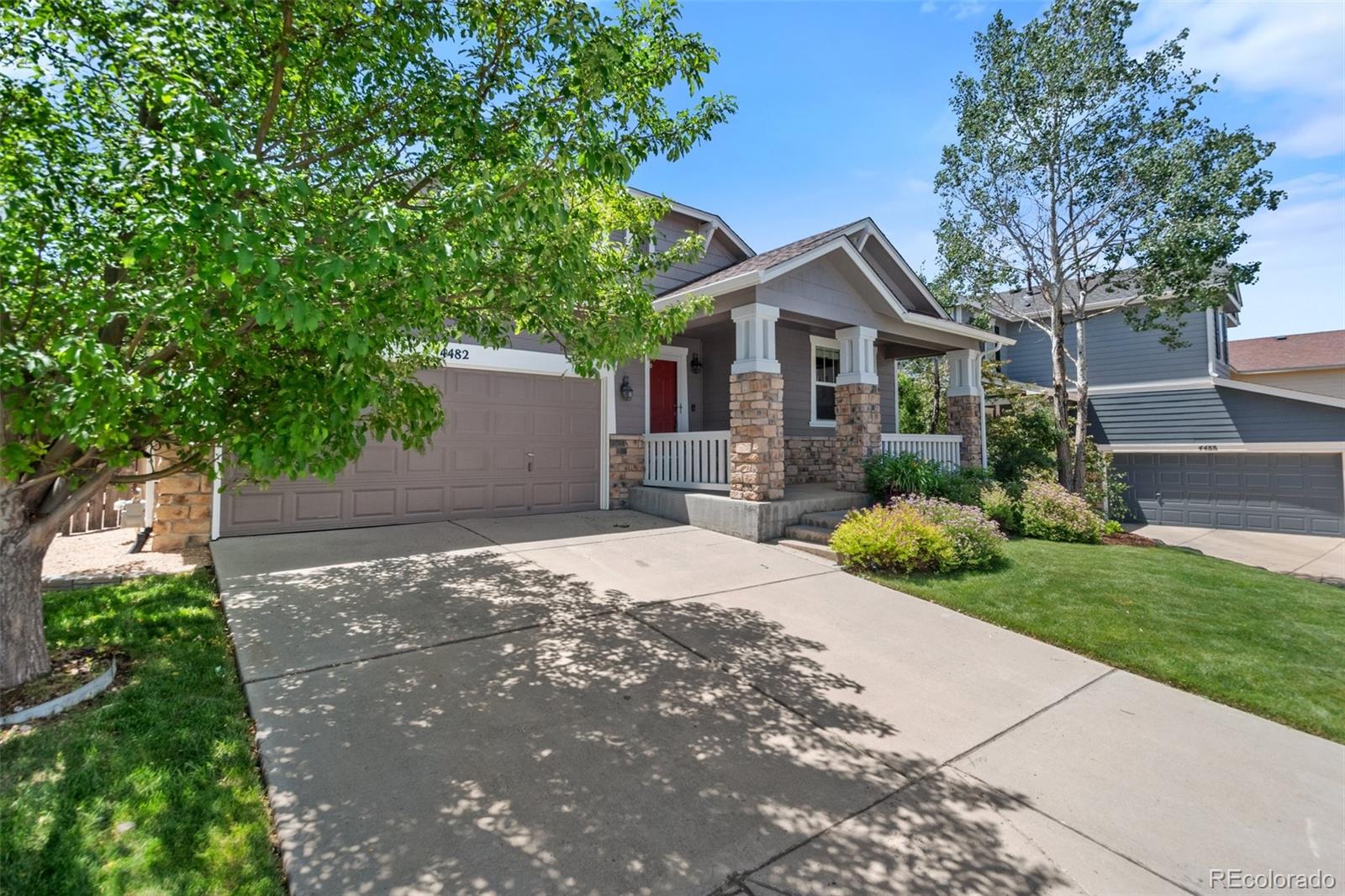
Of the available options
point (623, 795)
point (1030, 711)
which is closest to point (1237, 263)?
point (1030, 711)

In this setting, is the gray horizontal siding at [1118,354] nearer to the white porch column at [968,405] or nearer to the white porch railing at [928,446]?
the white porch column at [968,405]

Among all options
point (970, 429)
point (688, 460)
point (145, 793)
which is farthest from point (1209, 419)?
point (145, 793)

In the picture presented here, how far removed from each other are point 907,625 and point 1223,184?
9.21 meters

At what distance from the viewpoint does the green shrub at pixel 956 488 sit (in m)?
9.09

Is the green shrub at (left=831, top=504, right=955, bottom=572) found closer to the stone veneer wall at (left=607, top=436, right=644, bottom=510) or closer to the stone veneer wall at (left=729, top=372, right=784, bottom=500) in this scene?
the stone veneer wall at (left=729, top=372, right=784, bottom=500)

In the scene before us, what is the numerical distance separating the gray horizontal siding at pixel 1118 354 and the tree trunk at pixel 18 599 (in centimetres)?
1787

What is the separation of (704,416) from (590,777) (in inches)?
363

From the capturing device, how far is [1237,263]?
916cm

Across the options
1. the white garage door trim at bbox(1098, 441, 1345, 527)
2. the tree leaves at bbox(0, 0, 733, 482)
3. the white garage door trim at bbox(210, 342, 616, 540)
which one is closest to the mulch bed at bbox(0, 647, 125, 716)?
the tree leaves at bbox(0, 0, 733, 482)

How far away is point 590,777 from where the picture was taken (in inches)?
110

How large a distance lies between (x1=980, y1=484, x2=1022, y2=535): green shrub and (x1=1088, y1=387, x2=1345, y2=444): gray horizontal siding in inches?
323

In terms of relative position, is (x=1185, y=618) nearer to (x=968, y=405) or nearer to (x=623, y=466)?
(x=968, y=405)

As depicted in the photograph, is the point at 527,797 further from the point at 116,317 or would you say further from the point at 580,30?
the point at 580,30

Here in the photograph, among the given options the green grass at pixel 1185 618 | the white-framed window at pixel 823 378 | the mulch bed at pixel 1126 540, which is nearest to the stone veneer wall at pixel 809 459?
the white-framed window at pixel 823 378
